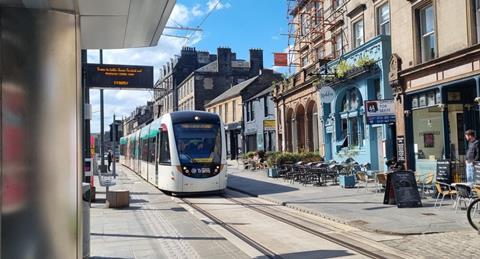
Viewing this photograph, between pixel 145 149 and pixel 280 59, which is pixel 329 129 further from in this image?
pixel 145 149

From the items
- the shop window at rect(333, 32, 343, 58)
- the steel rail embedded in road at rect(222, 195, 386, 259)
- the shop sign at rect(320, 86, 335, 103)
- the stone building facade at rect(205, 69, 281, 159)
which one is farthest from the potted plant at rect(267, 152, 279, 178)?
the stone building facade at rect(205, 69, 281, 159)

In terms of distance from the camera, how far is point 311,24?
1219 inches

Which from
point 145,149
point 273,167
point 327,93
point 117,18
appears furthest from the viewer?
point 273,167

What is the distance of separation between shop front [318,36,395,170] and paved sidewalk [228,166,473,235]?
3491mm

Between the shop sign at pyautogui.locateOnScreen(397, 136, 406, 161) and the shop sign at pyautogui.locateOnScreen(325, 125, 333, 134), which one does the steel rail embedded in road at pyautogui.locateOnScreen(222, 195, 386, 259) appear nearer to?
the shop sign at pyautogui.locateOnScreen(397, 136, 406, 161)

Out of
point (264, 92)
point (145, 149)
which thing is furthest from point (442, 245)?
point (264, 92)

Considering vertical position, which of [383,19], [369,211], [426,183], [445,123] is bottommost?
[369,211]

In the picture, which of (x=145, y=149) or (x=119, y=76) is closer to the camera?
(x=119, y=76)

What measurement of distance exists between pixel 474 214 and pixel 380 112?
367 inches

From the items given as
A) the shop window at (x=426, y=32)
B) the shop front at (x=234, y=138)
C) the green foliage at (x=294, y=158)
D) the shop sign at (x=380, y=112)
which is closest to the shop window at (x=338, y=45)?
the green foliage at (x=294, y=158)

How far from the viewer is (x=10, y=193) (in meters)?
4.45

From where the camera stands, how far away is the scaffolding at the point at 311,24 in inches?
1078

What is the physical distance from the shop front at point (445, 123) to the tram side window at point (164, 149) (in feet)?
30.2

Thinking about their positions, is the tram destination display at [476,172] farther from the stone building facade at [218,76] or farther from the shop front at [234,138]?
the stone building facade at [218,76]
